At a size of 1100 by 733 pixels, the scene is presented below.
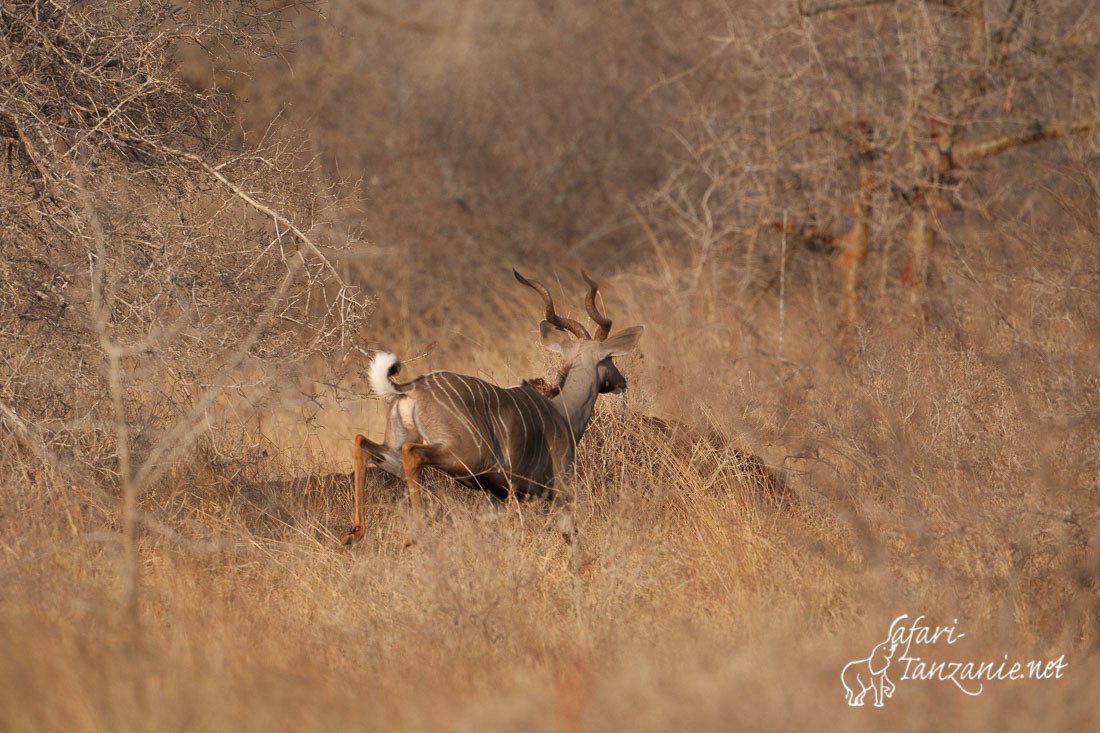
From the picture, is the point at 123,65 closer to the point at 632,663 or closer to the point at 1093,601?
the point at 632,663

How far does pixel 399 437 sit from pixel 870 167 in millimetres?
5317

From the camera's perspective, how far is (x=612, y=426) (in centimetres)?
674

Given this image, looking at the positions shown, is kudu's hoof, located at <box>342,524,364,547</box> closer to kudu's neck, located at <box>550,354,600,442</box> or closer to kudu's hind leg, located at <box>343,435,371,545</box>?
kudu's hind leg, located at <box>343,435,371,545</box>

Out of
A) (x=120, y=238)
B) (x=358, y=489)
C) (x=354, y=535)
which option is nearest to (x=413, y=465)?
(x=358, y=489)

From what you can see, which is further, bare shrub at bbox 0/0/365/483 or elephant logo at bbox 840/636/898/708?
bare shrub at bbox 0/0/365/483

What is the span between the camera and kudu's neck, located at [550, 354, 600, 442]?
654 cm

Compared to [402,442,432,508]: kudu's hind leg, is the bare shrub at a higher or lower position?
higher

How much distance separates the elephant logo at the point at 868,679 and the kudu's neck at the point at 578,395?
2.86 m

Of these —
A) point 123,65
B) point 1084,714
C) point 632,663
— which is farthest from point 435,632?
point 123,65

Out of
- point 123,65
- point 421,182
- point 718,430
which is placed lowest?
point 421,182

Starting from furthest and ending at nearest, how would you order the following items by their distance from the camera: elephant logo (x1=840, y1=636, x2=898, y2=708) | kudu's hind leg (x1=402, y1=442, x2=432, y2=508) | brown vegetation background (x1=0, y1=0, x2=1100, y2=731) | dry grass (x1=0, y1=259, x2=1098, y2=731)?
kudu's hind leg (x1=402, y1=442, x2=432, y2=508) < brown vegetation background (x1=0, y1=0, x2=1100, y2=731) < elephant logo (x1=840, y1=636, x2=898, y2=708) < dry grass (x1=0, y1=259, x2=1098, y2=731)

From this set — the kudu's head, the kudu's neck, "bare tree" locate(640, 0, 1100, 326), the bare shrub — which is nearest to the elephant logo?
the bare shrub

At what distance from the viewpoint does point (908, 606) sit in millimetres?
4398

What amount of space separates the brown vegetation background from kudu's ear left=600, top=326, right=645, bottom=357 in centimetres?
33
